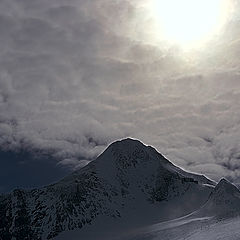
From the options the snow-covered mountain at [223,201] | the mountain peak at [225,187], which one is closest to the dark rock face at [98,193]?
the mountain peak at [225,187]

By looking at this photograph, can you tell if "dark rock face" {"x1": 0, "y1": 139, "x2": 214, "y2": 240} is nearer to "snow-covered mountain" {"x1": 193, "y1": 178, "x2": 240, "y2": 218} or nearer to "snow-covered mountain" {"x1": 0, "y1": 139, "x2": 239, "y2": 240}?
"snow-covered mountain" {"x1": 0, "y1": 139, "x2": 239, "y2": 240}

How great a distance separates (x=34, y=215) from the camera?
140 m

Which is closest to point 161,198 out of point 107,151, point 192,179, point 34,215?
point 192,179

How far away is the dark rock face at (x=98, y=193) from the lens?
446 ft

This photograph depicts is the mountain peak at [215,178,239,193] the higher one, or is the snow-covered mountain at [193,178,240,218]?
the mountain peak at [215,178,239,193]

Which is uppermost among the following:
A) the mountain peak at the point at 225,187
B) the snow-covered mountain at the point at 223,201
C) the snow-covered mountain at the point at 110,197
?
the snow-covered mountain at the point at 110,197

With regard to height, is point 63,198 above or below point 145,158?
below

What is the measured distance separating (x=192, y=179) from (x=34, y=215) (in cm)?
5212

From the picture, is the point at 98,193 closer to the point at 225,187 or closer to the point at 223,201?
the point at 225,187

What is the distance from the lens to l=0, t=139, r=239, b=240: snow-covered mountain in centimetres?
13262

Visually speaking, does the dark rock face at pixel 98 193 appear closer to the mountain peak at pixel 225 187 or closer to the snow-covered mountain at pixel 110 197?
the snow-covered mountain at pixel 110 197

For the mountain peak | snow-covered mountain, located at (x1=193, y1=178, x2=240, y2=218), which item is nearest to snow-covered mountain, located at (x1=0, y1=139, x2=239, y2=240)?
the mountain peak

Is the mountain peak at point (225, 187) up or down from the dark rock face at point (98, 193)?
down

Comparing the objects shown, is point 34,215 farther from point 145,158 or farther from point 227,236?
point 227,236
